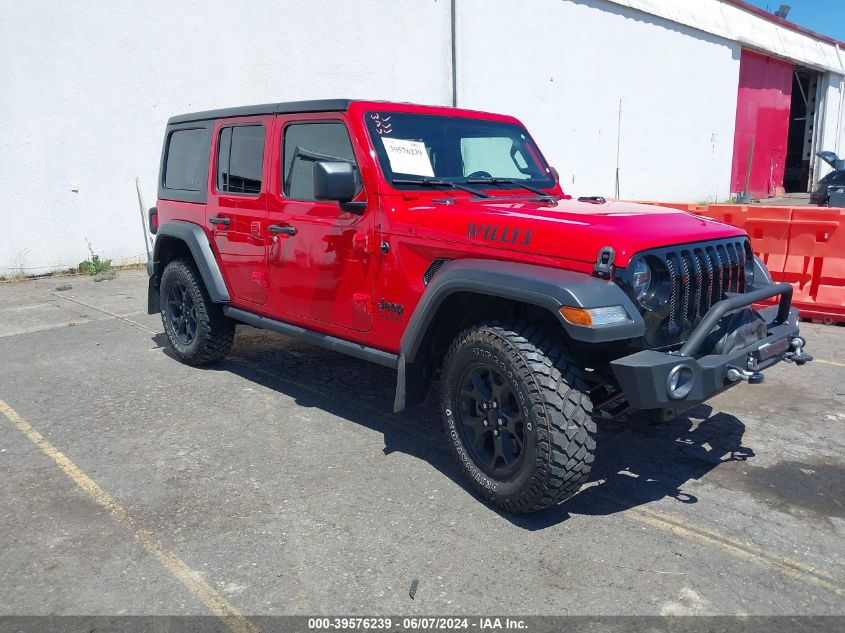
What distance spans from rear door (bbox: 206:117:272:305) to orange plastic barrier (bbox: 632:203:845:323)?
12.9 ft

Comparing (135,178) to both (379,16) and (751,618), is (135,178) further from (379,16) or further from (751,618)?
(751,618)

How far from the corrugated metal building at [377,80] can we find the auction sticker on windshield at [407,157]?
7870mm

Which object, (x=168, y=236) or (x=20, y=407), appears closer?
(x=20, y=407)

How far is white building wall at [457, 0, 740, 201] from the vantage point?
49.3 feet

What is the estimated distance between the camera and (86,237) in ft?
34.2

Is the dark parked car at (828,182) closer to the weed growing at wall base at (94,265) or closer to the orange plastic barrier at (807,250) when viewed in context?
the orange plastic barrier at (807,250)

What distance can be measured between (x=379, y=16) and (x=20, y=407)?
1030cm

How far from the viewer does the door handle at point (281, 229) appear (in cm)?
435

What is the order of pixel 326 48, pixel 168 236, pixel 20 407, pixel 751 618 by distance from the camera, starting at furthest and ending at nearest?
pixel 326 48, pixel 168 236, pixel 20 407, pixel 751 618

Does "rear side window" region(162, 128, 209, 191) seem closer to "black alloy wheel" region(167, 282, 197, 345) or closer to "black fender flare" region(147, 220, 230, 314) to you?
"black fender flare" region(147, 220, 230, 314)

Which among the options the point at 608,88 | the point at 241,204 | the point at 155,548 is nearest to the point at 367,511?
the point at 155,548

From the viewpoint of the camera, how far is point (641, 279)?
302 centimetres

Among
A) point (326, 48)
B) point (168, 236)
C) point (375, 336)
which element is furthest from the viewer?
point (326, 48)

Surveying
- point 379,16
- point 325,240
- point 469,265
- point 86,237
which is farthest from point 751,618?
point 379,16
